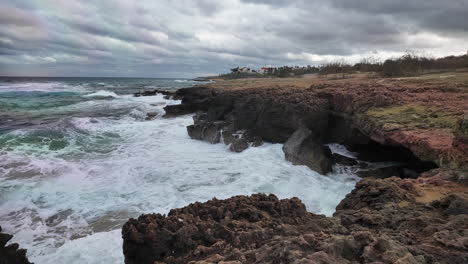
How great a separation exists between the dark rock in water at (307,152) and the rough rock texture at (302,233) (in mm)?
5348

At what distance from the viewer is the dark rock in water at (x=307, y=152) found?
1020 cm

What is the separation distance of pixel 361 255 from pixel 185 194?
635 cm

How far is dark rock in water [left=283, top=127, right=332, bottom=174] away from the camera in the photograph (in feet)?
33.4

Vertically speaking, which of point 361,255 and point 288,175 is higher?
point 361,255

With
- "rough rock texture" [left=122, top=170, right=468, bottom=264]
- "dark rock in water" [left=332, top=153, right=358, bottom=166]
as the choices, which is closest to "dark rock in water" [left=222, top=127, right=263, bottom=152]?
"dark rock in water" [left=332, top=153, right=358, bottom=166]

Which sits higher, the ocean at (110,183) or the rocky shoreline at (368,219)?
the rocky shoreline at (368,219)

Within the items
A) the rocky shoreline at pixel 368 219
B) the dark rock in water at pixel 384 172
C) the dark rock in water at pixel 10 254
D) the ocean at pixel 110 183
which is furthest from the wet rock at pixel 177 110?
the dark rock in water at pixel 10 254

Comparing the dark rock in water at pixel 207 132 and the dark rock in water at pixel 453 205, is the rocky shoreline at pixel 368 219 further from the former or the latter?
the dark rock in water at pixel 207 132

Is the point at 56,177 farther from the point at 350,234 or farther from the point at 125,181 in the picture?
the point at 350,234

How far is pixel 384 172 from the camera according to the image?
30.0 ft

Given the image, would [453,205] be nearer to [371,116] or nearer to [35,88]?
[371,116]

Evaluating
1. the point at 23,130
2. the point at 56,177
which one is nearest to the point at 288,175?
the point at 56,177

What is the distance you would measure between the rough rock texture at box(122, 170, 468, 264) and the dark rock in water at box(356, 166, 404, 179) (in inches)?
175

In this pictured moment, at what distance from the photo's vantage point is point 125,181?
9.61m
